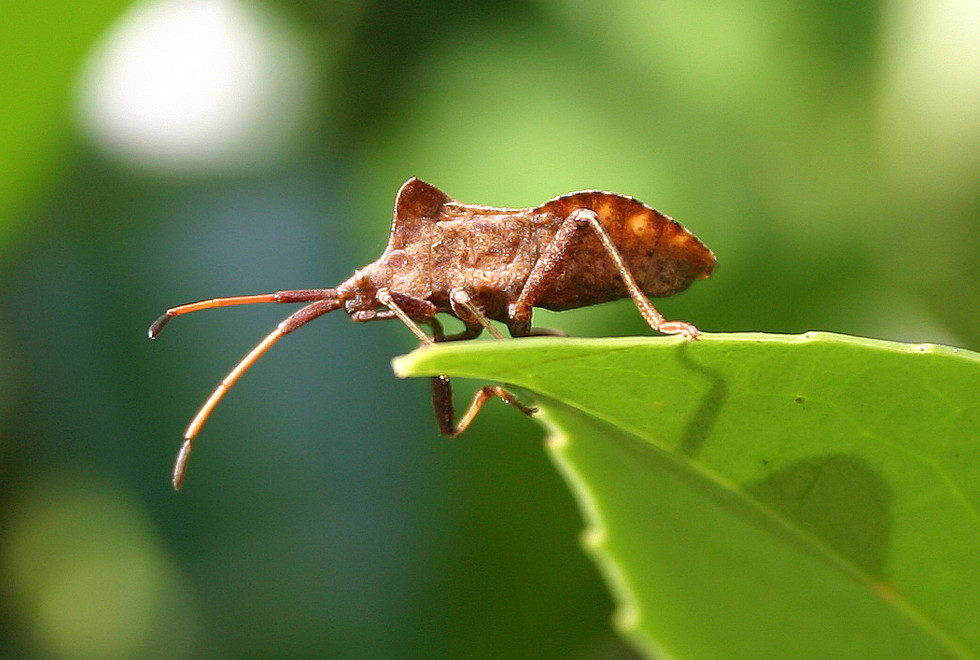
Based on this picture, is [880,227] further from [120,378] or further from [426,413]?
[120,378]

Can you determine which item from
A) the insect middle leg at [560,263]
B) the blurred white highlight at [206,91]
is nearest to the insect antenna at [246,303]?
the insect middle leg at [560,263]

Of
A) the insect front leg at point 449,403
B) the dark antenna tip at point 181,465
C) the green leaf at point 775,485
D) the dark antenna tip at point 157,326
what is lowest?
the dark antenna tip at point 181,465

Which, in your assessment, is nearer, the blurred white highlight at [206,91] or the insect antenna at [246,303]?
the insect antenna at [246,303]

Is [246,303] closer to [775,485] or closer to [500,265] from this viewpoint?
[500,265]

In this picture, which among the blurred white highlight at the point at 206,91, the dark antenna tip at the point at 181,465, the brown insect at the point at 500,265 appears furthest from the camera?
the blurred white highlight at the point at 206,91

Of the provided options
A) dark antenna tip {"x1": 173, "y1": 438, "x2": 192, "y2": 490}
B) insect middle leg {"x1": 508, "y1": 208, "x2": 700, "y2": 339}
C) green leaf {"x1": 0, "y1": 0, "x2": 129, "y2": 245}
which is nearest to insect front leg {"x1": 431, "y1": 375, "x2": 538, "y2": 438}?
insect middle leg {"x1": 508, "y1": 208, "x2": 700, "y2": 339}

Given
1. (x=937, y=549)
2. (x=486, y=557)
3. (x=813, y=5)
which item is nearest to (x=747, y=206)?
(x=813, y=5)

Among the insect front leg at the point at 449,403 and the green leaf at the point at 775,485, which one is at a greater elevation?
the green leaf at the point at 775,485

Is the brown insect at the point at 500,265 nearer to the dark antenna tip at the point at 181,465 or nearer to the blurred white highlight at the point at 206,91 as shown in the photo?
the dark antenna tip at the point at 181,465
